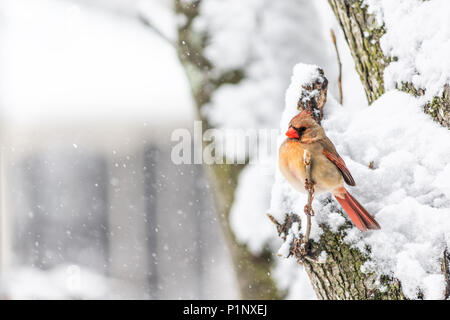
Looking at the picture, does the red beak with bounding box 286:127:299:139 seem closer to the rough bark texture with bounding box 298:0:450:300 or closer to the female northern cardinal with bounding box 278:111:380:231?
the female northern cardinal with bounding box 278:111:380:231

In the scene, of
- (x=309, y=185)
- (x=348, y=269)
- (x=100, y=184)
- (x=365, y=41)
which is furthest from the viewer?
(x=100, y=184)

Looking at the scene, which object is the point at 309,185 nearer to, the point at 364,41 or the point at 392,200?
the point at 392,200

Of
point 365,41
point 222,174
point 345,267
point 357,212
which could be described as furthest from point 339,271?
point 222,174

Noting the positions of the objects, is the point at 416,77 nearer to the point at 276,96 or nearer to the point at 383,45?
the point at 383,45

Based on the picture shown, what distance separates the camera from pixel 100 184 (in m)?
5.61

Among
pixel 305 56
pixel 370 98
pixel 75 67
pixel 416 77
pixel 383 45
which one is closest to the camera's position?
pixel 416 77

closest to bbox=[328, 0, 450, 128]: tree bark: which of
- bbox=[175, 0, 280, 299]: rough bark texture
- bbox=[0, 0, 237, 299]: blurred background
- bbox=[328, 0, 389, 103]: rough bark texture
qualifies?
bbox=[328, 0, 389, 103]: rough bark texture

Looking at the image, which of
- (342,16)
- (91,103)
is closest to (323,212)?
(342,16)

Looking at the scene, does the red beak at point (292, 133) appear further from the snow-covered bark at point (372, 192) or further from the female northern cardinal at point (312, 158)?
the snow-covered bark at point (372, 192)

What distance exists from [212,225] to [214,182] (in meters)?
3.09

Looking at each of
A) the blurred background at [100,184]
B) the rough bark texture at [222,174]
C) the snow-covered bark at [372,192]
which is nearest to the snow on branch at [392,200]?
the snow-covered bark at [372,192]

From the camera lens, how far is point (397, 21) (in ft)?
4.43

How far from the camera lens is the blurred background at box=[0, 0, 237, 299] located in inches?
188

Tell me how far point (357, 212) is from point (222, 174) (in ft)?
3.52
